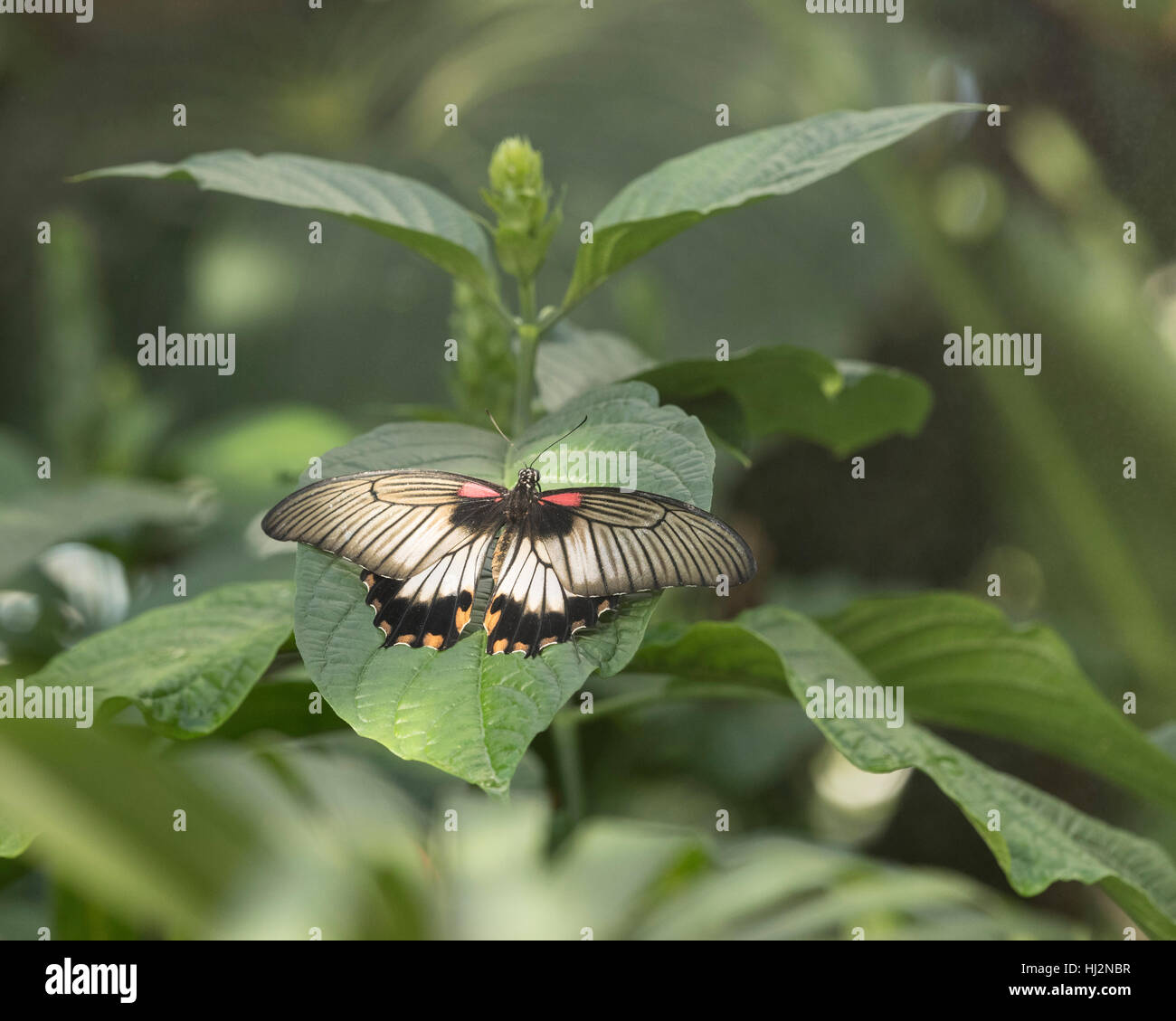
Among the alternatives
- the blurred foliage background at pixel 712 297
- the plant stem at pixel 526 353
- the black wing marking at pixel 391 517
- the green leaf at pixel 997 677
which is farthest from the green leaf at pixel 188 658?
the blurred foliage background at pixel 712 297

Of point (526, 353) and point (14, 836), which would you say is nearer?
point (14, 836)

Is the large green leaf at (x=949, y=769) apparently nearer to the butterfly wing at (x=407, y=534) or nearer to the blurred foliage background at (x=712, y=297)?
the butterfly wing at (x=407, y=534)

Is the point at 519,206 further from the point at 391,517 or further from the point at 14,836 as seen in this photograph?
the point at 14,836

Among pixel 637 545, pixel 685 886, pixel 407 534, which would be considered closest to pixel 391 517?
pixel 407 534

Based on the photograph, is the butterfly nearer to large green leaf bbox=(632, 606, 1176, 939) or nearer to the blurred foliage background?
large green leaf bbox=(632, 606, 1176, 939)

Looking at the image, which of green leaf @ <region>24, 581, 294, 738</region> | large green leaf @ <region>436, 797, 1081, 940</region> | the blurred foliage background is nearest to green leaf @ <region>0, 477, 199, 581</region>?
the blurred foliage background
